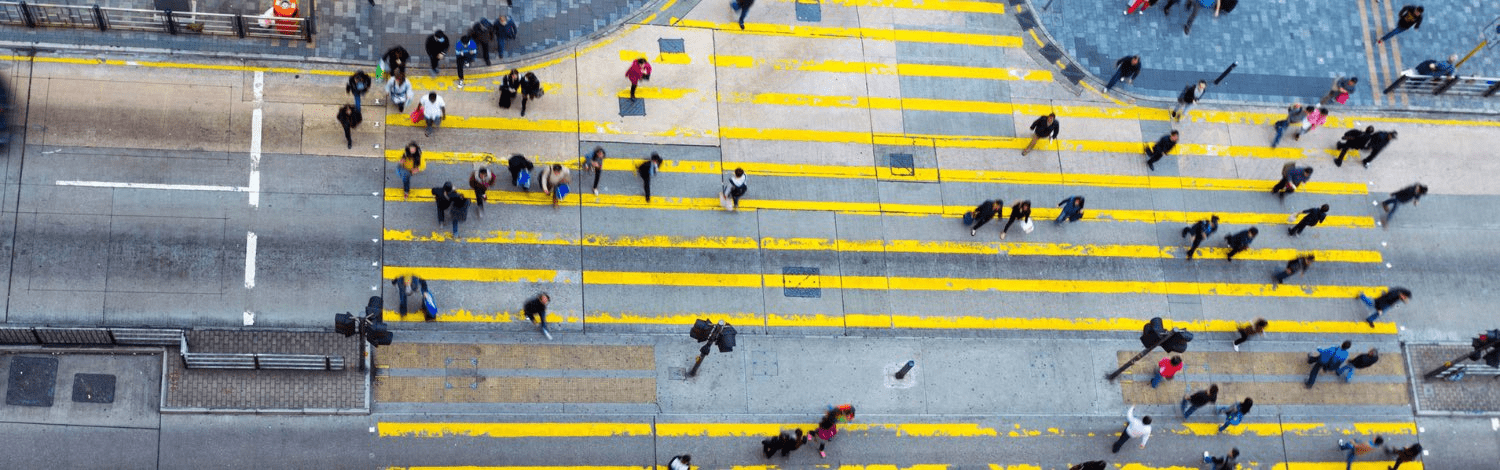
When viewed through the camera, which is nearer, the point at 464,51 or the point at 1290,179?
the point at 464,51

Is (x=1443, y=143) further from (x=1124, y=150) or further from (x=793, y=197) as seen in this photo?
(x=793, y=197)

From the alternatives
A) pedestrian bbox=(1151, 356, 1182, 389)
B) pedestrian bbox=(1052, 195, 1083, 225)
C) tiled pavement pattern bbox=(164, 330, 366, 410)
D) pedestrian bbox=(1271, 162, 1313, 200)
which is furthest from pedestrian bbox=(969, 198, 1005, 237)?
tiled pavement pattern bbox=(164, 330, 366, 410)

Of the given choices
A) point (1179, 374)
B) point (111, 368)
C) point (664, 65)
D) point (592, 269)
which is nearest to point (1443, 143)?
point (1179, 374)

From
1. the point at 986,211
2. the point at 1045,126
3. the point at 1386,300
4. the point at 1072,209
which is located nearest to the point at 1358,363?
the point at 1386,300

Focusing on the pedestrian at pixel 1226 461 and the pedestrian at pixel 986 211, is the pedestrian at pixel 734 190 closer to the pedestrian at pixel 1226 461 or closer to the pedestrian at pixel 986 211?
the pedestrian at pixel 986 211

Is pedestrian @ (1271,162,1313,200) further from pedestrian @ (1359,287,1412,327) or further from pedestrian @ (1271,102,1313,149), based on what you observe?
pedestrian @ (1359,287,1412,327)

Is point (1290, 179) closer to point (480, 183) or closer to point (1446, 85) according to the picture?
point (1446, 85)

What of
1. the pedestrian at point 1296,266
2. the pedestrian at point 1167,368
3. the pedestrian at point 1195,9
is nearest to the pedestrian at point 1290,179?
the pedestrian at point 1296,266
